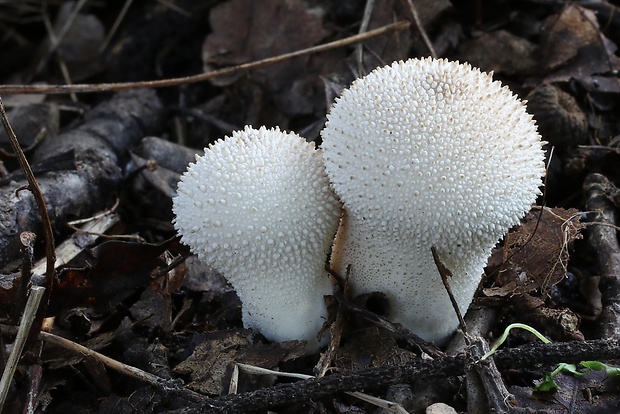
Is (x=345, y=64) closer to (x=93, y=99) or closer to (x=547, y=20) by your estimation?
(x=547, y=20)

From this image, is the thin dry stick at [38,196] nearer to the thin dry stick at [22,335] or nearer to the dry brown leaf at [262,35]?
the thin dry stick at [22,335]

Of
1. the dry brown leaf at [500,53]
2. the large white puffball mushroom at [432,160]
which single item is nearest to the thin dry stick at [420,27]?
the dry brown leaf at [500,53]

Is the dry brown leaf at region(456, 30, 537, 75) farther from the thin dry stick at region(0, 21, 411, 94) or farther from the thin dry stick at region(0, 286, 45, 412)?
the thin dry stick at region(0, 286, 45, 412)

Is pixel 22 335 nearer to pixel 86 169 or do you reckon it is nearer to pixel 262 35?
pixel 86 169

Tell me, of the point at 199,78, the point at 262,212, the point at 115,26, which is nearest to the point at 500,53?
the point at 199,78

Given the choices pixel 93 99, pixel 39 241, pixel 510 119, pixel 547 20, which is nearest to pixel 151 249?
pixel 39 241

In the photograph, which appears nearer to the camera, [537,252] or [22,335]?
[22,335]
